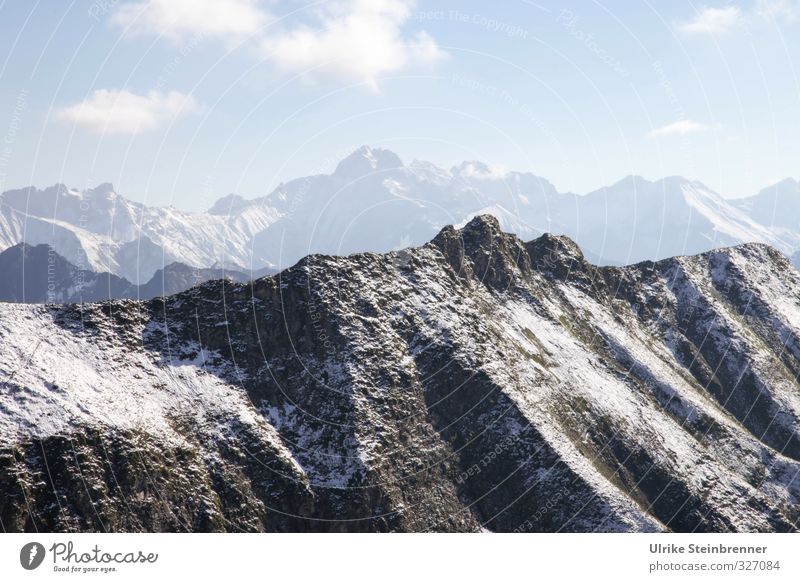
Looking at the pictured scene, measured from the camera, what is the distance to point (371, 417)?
118 meters

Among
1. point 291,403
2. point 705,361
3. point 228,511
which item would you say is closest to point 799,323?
point 705,361

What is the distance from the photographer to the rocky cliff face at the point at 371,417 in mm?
97438

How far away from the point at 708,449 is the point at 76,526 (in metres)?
118

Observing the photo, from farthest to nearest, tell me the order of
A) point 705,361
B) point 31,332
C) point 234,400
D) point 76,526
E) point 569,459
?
1. point 705,361
2. point 569,459
3. point 234,400
4. point 31,332
5. point 76,526

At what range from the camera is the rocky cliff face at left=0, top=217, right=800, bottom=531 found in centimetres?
9744

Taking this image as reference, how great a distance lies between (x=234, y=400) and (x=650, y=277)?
128 m

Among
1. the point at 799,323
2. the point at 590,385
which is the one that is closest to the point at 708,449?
the point at 590,385

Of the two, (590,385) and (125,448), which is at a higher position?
(125,448)

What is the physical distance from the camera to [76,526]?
88688 mm

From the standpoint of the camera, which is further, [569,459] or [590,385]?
[590,385]

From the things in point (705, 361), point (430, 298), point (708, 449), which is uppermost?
point (430, 298)

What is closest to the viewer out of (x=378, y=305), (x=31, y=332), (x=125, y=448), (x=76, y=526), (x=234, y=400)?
(x=76, y=526)

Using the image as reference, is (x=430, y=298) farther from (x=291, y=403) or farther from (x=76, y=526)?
(x=76, y=526)

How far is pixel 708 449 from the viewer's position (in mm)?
145250
